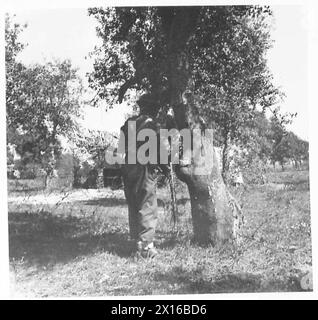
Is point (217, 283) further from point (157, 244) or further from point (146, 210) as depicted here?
point (146, 210)

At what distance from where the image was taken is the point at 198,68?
7793 mm

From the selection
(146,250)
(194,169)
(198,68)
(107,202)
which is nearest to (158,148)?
(194,169)

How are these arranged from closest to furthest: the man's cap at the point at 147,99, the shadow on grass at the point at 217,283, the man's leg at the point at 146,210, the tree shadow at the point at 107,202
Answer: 1. the shadow on grass at the point at 217,283
2. the man's leg at the point at 146,210
3. the man's cap at the point at 147,99
4. the tree shadow at the point at 107,202

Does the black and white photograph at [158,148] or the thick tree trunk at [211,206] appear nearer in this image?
the black and white photograph at [158,148]

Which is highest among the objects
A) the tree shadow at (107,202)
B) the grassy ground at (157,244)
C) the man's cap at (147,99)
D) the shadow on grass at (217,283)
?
the man's cap at (147,99)

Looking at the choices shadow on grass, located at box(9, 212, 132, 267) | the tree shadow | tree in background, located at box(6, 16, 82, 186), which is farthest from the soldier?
tree in background, located at box(6, 16, 82, 186)

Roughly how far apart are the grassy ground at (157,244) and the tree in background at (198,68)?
1.26 feet

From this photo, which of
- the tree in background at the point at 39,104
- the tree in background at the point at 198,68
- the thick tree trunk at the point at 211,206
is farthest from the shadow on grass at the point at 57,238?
the tree in background at the point at 198,68

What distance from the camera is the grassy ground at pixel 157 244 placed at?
285 inches

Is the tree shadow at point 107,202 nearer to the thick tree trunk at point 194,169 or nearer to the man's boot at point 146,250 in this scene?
the man's boot at point 146,250

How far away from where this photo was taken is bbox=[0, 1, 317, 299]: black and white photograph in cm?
742

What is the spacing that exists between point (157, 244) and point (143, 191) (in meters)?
0.88

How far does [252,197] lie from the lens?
800 centimetres

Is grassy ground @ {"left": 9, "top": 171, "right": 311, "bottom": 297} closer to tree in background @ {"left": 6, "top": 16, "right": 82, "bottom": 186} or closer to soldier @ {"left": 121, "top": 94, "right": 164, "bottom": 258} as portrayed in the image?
soldier @ {"left": 121, "top": 94, "right": 164, "bottom": 258}
